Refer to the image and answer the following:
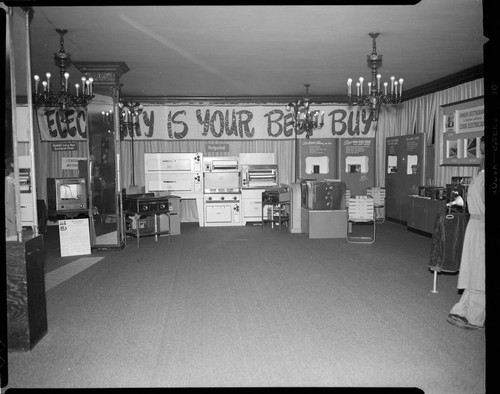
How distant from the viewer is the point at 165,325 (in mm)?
3998

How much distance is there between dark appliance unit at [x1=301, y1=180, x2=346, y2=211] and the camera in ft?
28.3

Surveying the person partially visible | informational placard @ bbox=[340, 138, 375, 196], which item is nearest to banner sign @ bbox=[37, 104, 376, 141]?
informational placard @ bbox=[340, 138, 375, 196]

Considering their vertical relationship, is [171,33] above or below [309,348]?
above

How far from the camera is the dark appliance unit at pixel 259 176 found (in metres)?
11.0

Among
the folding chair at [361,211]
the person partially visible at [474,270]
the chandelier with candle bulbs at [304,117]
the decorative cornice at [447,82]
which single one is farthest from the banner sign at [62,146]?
the person partially visible at [474,270]

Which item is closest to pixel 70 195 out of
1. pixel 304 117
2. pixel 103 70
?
pixel 103 70

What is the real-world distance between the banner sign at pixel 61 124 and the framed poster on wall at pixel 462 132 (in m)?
8.09

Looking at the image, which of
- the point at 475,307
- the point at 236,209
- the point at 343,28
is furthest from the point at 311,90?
the point at 475,307

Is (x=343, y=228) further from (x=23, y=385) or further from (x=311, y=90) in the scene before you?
(x=23, y=385)

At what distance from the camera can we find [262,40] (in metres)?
6.10

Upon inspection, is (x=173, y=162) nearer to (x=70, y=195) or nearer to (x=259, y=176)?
(x=259, y=176)

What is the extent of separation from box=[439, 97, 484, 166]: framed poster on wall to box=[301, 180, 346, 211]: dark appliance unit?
7.22 ft

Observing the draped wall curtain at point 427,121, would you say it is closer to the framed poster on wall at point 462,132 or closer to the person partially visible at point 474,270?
the framed poster on wall at point 462,132

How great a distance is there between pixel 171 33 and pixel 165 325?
146 inches
